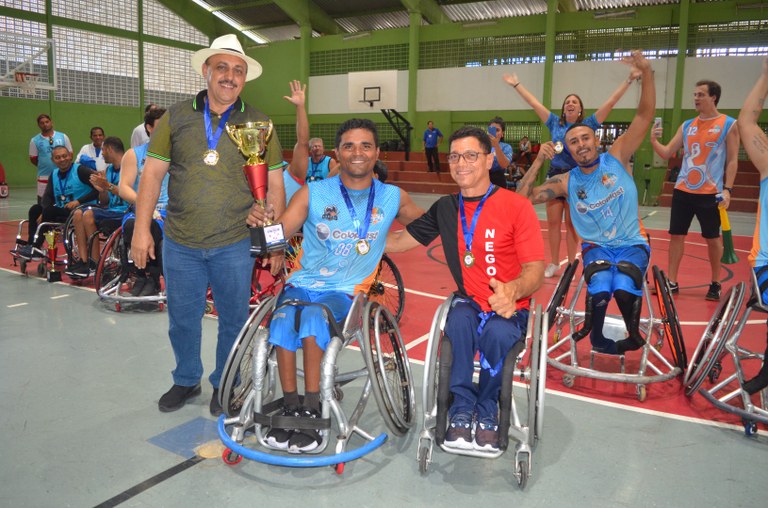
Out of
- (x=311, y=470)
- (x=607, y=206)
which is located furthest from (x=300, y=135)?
(x=311, y=470)

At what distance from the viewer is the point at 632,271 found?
10.6ft

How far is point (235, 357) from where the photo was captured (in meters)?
2.32

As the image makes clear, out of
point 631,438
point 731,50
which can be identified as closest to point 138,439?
point 631,438

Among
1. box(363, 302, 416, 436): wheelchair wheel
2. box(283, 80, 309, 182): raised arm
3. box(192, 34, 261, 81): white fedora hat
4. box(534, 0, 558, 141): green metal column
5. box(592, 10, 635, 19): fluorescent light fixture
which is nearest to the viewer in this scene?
box(363, 302, 416, 436): wheelchair wheel

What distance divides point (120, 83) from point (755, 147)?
20.1 m

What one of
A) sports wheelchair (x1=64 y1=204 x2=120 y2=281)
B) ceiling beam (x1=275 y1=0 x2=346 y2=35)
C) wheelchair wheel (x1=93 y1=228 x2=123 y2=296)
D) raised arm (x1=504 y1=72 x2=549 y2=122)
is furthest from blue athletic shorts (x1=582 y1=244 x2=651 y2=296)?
ceiling beam (x1=275 y1=0 x2=346 y2=35)

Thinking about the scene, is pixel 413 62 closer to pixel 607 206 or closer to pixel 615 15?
pixel 615 15

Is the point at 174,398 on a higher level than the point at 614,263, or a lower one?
lower

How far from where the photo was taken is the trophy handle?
8.81 feet

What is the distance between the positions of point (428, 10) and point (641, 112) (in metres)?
17.0

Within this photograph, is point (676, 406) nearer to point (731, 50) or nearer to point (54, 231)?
point (54, 231)

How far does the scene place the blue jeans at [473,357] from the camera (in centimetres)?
232

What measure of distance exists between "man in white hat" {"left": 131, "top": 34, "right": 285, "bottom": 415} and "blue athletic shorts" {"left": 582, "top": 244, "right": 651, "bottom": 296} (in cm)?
177

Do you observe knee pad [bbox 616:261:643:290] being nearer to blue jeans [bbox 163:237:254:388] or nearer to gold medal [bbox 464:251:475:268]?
gold medal [bbox 464:251:475:268]
